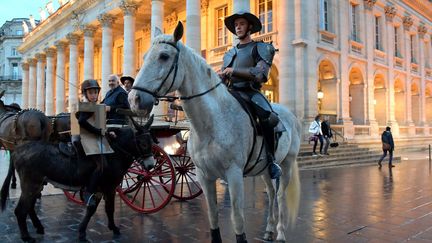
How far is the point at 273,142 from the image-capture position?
364 cm

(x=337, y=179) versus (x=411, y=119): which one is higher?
(x=411, y=119)

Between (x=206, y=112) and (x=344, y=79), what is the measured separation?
1926 cm

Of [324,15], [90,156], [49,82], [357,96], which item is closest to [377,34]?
[357,96]

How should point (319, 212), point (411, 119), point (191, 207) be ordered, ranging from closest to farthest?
point (319, 212) → point (191, 207) → point (411, 119)

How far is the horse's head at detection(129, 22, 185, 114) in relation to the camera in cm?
257

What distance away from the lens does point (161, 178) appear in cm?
651

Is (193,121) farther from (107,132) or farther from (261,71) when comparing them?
(107,132)

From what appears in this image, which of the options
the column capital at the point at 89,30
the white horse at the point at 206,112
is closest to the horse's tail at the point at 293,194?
the white horse at the point at 206,112

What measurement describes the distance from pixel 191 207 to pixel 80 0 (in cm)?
2748

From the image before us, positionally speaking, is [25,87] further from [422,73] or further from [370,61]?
[422,73]

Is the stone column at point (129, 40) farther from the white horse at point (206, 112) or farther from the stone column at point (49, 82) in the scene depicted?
the white horse at point (206, 112)

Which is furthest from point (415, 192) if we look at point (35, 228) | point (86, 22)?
point (86, 22)

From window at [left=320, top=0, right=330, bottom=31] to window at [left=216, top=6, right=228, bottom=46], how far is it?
5844 mm

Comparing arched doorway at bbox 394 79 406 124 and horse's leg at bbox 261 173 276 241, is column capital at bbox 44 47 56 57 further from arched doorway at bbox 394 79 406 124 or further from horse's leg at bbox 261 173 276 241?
horse's leg at bbox 261 173 276 241
